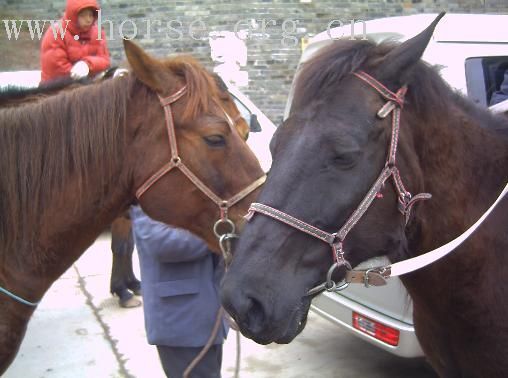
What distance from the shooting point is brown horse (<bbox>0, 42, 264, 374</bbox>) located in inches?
91.0

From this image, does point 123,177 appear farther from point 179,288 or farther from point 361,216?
point 361,216

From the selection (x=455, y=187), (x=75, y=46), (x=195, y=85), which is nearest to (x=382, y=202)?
(x=455, y=187)

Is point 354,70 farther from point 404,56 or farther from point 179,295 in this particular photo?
point 179,295

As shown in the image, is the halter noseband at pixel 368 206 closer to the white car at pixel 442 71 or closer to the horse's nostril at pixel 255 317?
the horse's nostril at pixel 255 317

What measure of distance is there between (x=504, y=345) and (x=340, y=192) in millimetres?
848

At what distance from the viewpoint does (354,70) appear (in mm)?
1858

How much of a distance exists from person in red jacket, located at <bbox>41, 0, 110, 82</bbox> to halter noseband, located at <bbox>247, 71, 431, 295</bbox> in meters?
2.23

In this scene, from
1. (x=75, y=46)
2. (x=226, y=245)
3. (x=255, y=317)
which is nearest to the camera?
(x=255, y=317)

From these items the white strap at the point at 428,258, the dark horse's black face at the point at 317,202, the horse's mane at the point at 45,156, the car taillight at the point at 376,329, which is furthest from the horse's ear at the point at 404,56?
the car taillight at the point at 376,329

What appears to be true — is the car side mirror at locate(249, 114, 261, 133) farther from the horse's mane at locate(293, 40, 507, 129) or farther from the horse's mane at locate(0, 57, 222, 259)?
the horse's mane at locate(293, 40, 507, 129)

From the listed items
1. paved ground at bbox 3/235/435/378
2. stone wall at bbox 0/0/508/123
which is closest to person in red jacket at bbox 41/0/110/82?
paved ground at bbox 3/235/435/378

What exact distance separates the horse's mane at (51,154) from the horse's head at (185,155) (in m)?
0.04

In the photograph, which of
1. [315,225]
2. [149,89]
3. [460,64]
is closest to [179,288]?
[149,89]

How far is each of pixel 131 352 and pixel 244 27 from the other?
25.8 ft
